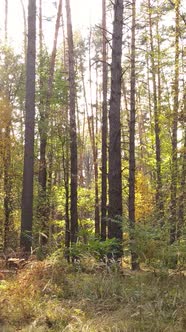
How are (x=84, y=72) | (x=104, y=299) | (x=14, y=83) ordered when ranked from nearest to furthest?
(x=104, y=299), (x=14, y=83), (x=84, y=72)

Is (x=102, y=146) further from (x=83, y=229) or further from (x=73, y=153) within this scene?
(x=83, y=229)

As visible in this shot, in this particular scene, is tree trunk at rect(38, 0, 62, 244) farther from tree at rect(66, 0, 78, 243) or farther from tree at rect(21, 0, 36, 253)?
tree at rect(21, 0, 36, 253)

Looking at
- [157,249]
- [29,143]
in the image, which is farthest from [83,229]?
[157,249]

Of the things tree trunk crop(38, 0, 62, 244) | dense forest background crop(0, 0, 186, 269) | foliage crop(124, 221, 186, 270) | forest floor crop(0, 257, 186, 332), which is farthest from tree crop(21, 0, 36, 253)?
tree trunk crop(38, 0, 62, 244)

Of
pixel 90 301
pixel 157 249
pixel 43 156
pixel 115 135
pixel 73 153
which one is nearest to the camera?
pixel 90 301

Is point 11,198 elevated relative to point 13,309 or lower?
elevated

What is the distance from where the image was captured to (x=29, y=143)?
10555mm

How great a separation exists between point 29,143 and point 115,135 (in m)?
2.77

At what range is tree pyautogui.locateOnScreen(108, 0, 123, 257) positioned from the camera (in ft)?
28.1

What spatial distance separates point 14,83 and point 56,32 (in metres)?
3.77

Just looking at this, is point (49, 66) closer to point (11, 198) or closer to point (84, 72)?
point (11, 198)

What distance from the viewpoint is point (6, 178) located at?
1577 cm

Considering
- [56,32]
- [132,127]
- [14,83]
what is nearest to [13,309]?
[132,127]

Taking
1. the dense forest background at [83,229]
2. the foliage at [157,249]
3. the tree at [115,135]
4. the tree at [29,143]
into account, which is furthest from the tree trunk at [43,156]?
the foliage at [157,249]
